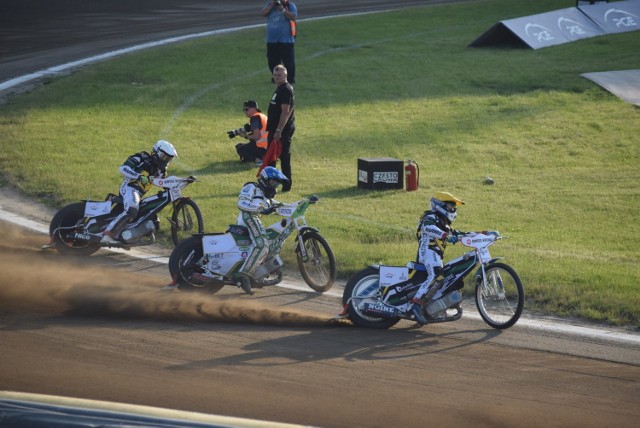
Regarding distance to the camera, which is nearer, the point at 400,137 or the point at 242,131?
the point at 242,131

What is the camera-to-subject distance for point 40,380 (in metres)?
8.80

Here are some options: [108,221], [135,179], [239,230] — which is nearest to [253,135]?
[135,179]

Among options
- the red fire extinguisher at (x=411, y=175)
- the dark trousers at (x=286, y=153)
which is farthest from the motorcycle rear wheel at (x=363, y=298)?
the red fire extinguisher at (x=411, y=175)

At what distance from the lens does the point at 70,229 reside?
44.8 feet

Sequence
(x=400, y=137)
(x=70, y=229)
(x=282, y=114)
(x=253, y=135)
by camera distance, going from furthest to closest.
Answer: (x=400, y=137) < (x=253, y=135) < (x=282, y=114) < (x=70, y=229)

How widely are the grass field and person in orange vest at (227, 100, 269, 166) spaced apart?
0.44 m

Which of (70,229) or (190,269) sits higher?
(70,229)

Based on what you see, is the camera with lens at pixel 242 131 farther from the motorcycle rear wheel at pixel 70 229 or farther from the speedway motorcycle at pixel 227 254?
the speedway motorcycle at pixel 227 254

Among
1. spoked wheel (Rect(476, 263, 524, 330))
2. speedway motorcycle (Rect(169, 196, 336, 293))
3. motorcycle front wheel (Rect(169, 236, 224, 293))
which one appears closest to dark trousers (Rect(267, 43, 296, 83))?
speedway motorcycle (Rect(169, 196, 336, 293))

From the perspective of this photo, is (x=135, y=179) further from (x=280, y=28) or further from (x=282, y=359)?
(x=280, y=28)

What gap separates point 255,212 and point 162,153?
2.65 meters

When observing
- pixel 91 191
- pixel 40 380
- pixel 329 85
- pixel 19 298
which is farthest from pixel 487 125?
pixel 40 380

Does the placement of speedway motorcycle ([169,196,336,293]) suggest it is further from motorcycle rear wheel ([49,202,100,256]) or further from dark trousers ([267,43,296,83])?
dark trousers ([267,43,296,83])

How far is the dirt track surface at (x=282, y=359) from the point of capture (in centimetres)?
852
